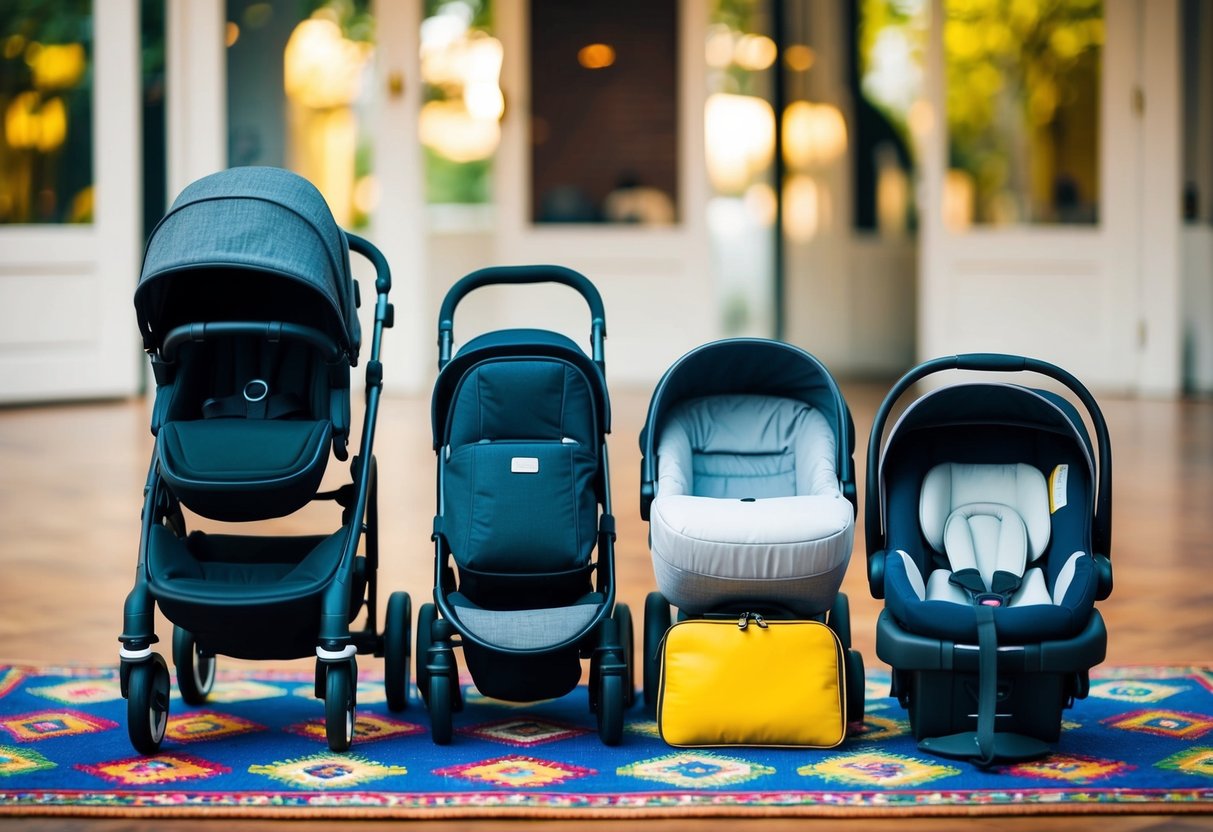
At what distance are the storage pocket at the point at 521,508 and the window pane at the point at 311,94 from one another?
5.39m

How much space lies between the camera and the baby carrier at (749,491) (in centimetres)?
271

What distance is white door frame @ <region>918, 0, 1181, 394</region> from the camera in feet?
26.0

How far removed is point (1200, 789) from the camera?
2.46 m

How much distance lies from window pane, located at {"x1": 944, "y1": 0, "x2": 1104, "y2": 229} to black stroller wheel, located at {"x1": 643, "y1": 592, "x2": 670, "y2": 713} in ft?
18.4

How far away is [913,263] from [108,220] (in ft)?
16.3

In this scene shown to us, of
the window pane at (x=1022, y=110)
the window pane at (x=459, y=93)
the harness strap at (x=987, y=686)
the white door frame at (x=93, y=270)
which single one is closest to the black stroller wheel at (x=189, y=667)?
the harness strap at (x=987, y=686)

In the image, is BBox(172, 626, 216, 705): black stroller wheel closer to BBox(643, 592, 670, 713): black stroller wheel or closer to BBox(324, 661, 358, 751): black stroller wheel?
BBox(324, 661, 358, 751): black stroller wheel

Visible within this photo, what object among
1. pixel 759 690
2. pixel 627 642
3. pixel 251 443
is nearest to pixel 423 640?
pixel 627 642

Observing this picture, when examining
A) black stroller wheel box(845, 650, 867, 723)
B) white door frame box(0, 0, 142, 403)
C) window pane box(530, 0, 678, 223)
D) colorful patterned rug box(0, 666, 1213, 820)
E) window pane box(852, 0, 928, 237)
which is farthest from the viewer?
window pane box(852, 0, 928, 237)

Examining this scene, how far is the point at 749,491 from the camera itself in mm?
3100

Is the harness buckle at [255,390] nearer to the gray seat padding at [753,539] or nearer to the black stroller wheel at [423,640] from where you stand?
the black stroller wheel at [423,640]

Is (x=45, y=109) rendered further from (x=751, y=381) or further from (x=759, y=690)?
(x=759, y=690)

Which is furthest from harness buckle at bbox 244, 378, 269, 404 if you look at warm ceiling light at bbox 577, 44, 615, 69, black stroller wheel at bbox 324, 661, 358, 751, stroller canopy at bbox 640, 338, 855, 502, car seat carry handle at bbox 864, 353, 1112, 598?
warm ceiling light at bbox 577, 44, 615, 69

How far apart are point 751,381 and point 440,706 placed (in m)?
0.91
